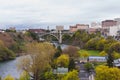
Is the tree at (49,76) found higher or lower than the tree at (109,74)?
lower

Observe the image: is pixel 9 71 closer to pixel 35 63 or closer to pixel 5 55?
pixel 35 63

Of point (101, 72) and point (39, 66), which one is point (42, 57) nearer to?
point (39, 66)

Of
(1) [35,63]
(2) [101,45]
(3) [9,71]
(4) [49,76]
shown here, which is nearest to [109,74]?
(4) [49,76]

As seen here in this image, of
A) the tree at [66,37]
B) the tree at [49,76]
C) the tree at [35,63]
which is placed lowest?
the tree at [66,37]

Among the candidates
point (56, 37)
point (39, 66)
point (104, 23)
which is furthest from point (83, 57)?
point (104, 23)

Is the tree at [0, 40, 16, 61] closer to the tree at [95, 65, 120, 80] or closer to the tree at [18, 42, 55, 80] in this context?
the tree at [18, 42, 55, 80]

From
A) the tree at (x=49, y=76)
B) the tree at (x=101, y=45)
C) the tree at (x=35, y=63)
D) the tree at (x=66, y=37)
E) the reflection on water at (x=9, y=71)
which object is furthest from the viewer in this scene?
the tree at (x=66, y=37)

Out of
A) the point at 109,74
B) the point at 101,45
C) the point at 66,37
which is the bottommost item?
the point at 66,37

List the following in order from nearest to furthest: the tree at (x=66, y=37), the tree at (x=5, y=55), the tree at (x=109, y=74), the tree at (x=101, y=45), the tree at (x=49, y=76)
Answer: the tree at (x=109, y=74) → the tree at (x=49, y=76) → the tree at (x=5, y=55) → the tree at (x=101, y=45) → the tree at (x=66, y=37)

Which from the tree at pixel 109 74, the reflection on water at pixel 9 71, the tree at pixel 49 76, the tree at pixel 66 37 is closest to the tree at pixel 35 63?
the tree at pixel 49 76

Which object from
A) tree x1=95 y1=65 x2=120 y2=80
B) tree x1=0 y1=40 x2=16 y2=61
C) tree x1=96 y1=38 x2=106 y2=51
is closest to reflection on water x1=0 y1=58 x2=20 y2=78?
tree x1=0 y1=40 x2=16 y2=61

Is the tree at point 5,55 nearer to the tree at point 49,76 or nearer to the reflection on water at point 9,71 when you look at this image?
the reflection on water at point 9,71
